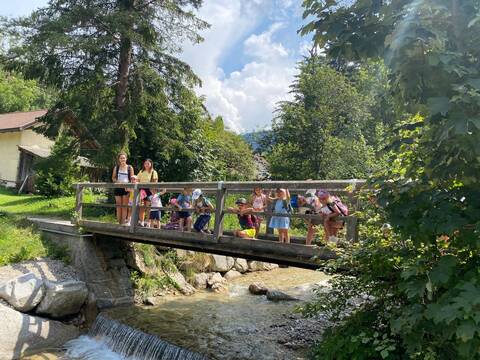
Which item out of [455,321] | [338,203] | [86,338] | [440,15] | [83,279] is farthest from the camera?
[83,279]

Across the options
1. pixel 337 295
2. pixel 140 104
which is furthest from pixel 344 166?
pixel 337 295

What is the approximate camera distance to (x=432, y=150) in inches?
128

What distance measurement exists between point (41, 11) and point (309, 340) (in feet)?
45.2

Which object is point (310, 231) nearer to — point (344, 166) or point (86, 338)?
point (86, 338)

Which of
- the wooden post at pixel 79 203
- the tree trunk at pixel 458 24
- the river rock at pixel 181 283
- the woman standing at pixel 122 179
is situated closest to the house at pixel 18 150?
the wooden post at pixel 79 203

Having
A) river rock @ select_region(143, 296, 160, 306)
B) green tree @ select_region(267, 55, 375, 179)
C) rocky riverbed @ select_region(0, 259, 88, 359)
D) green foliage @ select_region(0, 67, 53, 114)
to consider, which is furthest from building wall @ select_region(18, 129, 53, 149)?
river rock @ select_region(143, 296, 160, 306)

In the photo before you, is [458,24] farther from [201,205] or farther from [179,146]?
[179,146]

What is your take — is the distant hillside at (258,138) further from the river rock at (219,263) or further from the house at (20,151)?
the river rock at (219,263)

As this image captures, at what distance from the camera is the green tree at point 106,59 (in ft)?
48.6

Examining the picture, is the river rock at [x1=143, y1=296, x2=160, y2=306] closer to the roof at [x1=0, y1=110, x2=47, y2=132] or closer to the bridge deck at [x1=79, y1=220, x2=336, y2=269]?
the bridge deck at [x1=79, y1=220, x2=336, y2=269]

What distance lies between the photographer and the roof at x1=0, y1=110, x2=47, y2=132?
2642 cm

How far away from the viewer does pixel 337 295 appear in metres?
5.57

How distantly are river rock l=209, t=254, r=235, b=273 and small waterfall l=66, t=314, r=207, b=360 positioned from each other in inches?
223

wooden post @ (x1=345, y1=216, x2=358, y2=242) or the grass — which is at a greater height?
wooden post @ (x1=345, y1=216, x2=358, y2=242)
